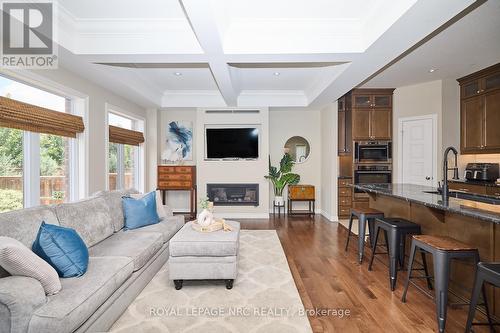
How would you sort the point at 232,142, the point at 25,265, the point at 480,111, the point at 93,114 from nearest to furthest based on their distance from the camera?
1. the point at 25,265
2. the point at 93,114
3. the point at 480,111
4. the point at 232,142

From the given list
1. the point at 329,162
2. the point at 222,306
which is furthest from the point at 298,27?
the point at 329,162

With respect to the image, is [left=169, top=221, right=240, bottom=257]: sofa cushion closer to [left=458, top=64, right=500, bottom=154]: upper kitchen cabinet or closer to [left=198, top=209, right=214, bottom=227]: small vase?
[left=198, top=209, right=214, bottom=227]: small vase

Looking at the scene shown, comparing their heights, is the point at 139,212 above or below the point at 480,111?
below

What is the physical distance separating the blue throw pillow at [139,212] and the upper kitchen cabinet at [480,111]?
531 cm

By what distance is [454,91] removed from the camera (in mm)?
4906

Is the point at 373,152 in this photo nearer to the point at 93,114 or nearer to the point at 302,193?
the point at 302,193

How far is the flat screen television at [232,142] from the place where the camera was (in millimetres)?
6129

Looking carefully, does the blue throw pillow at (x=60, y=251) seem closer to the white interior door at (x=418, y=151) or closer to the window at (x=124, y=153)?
the window at (x=124, y=153)

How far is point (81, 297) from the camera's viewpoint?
1693 millimetres

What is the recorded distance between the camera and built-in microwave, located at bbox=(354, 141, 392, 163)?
5660 millimetres

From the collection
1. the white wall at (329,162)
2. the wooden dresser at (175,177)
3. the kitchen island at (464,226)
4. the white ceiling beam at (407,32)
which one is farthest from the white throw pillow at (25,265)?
the white wall at (329,162)

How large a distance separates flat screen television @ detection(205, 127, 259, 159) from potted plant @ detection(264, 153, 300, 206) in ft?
2.05

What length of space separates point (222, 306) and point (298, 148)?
4.91 metres

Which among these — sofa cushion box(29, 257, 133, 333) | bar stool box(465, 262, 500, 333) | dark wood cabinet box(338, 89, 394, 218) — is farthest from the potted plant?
bar stool box(465, 262, 500, 333)
